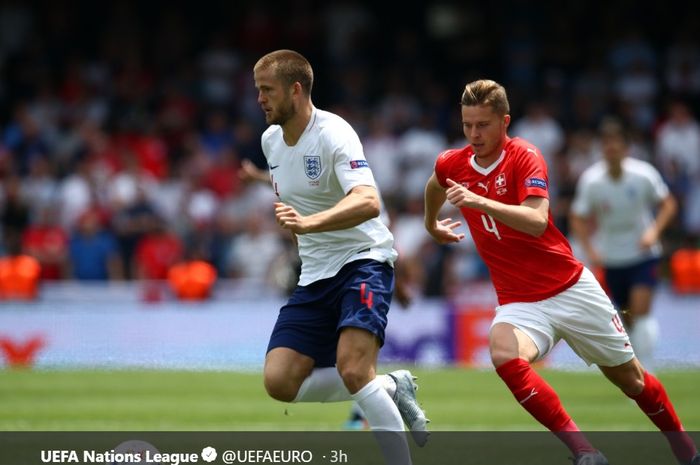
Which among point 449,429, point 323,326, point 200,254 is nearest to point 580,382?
point 449,429

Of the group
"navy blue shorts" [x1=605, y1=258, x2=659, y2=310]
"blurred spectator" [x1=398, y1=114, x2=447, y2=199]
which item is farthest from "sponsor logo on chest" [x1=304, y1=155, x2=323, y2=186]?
"blurred spectator" [x1=398, y1=114, x2=447, y2=199]

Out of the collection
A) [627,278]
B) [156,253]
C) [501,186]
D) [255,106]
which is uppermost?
[255,106]

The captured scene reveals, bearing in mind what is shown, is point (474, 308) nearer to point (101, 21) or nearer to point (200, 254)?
point (200, 254)

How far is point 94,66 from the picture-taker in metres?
22.2

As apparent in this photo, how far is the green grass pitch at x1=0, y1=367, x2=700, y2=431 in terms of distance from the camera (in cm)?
1075

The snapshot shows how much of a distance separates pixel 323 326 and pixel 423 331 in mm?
8824

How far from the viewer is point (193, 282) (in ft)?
55.8

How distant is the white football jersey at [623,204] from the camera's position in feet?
42.4

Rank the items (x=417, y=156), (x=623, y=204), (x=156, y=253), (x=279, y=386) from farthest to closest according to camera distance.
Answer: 1. (x=417, y=156)
2. (x=156, y=253)
3. (x=623, y=204)
4. (x=279, y=386)

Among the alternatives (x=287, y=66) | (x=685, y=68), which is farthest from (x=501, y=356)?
(x=685, y=68)

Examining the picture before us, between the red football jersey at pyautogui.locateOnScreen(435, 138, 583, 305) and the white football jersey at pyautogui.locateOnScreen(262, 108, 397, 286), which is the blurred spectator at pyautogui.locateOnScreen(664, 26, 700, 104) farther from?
the white football jersey at pyautogui.locateOnScreen(262, 108, 397, 286)

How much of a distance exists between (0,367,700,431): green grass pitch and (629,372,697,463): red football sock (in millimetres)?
2169

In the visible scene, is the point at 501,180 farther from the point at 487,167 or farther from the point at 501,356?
the point at 501,356

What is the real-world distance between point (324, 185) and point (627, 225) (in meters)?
6.15
